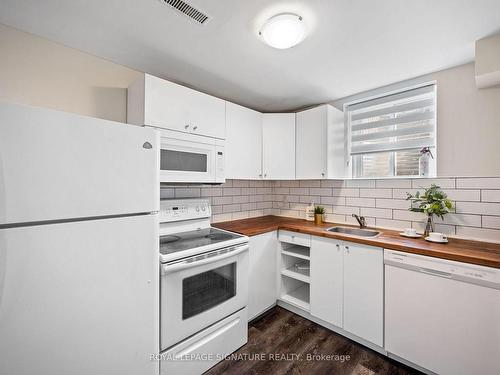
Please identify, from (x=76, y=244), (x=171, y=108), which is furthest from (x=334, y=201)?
(x=76, y=244)

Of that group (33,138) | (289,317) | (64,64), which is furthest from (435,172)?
(64,64)

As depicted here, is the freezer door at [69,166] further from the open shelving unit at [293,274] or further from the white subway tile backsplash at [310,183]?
the white subway tile backsplash at [310,183]

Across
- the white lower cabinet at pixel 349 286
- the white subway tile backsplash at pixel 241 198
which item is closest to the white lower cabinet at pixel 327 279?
the white lower cabinet at pixel 349 286

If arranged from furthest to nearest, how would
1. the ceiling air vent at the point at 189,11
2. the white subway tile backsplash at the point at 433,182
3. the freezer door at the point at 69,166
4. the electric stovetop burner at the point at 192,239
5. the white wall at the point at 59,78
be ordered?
the white subway tile backsplash at the point at 433,182 → the electric stovetop burner at the point at 192,239 → the white wall at the point at 59,78 → the ceiling air vent at the point at 189,11 → the freezer door at the point at 69,166

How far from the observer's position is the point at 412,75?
78.4 inches

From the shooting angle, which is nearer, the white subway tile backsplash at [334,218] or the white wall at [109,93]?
the white wall at [109,93]

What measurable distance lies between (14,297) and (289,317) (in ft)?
6.97

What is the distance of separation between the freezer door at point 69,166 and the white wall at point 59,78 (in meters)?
0.92

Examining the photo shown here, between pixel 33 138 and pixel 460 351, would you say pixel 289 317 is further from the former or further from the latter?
pixel 33 138

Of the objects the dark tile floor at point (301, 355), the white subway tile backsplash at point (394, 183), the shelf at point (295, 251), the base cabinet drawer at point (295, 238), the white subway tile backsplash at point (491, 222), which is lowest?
the dark tile floor at point (301, 355)

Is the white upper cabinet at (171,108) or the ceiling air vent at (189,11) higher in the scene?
the ceiling air vent at (189,11)

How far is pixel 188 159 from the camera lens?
1.86 metres

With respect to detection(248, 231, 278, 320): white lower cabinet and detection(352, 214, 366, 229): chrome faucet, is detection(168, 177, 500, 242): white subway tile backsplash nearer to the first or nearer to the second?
detection(352, 214, 366, 229): chrome faucet

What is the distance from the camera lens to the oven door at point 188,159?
1.72 metres
